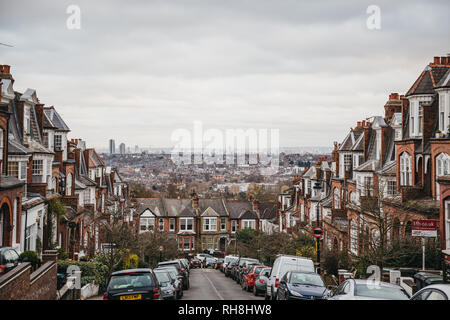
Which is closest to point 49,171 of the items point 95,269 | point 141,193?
point 95,269

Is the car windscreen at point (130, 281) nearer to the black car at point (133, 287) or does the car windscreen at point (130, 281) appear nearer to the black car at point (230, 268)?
the black car at point (133, 287)

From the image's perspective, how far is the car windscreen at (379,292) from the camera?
11810 millimetres

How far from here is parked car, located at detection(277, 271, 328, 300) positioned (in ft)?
50.5

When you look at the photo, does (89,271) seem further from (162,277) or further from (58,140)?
(58,140)

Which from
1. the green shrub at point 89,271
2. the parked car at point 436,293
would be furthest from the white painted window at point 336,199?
the parked car at point 436,293

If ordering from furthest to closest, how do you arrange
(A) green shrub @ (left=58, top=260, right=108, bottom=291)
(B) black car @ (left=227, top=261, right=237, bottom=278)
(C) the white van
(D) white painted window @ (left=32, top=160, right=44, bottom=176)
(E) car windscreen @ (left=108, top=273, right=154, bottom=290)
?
1. (B) black car @ (left=227, top=261, right=237, bottom=278)
2. (D) white painted window @ (left=32, top=160, right=44, bottom=176)
3. (A) green shrub @ (left=58, top=260, right=108, bottom=291)
4. (C) the white van
5. (E) car windscreen @ (left=108, top=273, right=154, bottom=290)

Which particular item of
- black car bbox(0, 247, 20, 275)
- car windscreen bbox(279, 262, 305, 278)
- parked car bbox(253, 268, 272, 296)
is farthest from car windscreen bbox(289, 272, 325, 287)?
black car bbox(0, 247, 20, 275)

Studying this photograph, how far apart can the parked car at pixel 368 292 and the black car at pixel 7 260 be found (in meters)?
9.36

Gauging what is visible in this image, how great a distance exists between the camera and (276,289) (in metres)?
18.2

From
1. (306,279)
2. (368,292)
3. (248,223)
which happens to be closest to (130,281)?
(306,279)

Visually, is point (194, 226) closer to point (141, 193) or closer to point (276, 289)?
point (141, 193)

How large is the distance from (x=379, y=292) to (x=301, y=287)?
4337 millimetres

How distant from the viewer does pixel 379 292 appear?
12023 millimetres

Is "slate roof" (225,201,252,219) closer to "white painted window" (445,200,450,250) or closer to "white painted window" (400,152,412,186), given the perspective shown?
"white painted window" (400,152,412,186)
